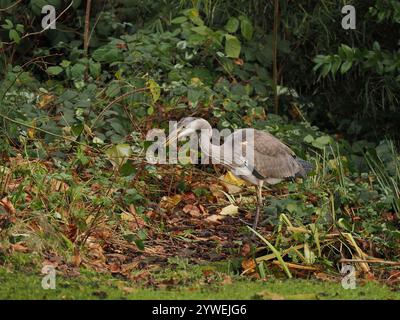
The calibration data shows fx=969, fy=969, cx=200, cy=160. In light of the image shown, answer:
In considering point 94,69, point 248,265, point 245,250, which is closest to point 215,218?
point 245,250

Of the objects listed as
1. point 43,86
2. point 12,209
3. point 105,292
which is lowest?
point 105,292

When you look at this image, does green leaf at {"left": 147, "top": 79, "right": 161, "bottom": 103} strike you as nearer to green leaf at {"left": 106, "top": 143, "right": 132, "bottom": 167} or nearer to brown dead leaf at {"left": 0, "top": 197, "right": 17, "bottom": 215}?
green leaf at {"left": 106, "top": 143, "right": 132, "bottom": 167}

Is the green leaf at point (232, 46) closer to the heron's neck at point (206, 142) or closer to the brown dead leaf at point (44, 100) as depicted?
the heron's neck at point (206, 142)

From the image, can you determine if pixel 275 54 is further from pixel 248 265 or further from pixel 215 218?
pixel 248 265

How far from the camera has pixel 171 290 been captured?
23.0 feet

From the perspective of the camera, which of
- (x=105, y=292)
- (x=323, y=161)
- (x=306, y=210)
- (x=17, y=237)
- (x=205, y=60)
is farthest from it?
(x=205, y=60)

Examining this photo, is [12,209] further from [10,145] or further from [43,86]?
[43,86]

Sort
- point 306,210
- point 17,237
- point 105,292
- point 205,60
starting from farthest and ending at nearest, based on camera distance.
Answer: point 205,60 < point 306,210 < point 17,237 < point 105,292

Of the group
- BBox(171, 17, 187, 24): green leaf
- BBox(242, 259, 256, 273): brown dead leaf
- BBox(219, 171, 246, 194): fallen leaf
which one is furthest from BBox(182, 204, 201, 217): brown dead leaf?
BBox(171, 17, 187, 24): green leaf

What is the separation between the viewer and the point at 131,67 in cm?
1095

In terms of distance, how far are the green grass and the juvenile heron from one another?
7.58 ft

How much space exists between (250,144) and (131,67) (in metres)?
1.96

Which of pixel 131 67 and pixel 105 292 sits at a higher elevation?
pixel 131 67

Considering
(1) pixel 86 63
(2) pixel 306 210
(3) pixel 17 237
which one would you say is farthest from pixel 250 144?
(3) pixel 17 237
